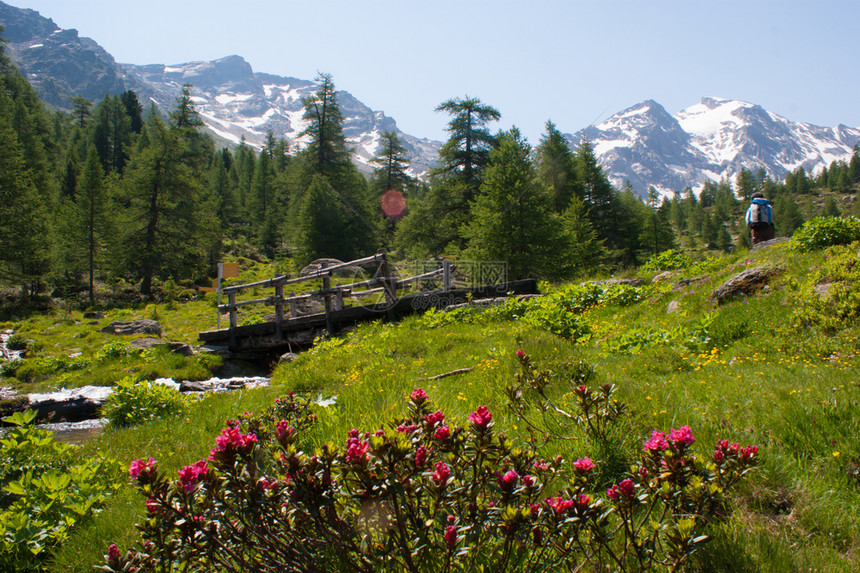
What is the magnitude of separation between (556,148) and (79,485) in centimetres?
3659

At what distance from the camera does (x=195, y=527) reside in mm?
1623

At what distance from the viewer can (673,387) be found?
4641 mm

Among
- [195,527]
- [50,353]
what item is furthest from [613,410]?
[50,353]

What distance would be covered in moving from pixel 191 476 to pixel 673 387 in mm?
4660

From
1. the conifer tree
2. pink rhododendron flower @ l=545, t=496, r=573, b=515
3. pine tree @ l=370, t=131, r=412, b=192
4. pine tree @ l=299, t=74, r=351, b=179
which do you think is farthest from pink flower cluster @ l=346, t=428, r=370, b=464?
the conifer tree

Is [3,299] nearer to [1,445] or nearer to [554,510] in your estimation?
[1,445]

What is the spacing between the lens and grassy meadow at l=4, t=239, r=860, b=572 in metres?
2.62

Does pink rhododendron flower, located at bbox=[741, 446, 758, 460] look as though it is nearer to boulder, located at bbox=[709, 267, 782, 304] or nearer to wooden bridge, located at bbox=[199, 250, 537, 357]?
boulder, located at bbox=[709, 267, 782, 304]

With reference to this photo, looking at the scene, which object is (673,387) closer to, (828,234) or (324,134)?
(828,234)

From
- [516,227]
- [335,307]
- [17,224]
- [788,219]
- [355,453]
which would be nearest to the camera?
[355,453]

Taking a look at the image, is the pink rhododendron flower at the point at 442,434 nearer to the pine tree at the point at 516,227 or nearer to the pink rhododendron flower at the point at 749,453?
the pink rhododendron flower at the point at 749,453

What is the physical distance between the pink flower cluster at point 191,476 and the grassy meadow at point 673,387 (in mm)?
1027

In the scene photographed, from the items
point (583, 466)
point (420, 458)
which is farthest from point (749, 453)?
point (420, 458)

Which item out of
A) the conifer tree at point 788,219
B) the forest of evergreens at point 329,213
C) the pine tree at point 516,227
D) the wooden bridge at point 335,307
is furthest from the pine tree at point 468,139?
the conifer tree at point 788,219
